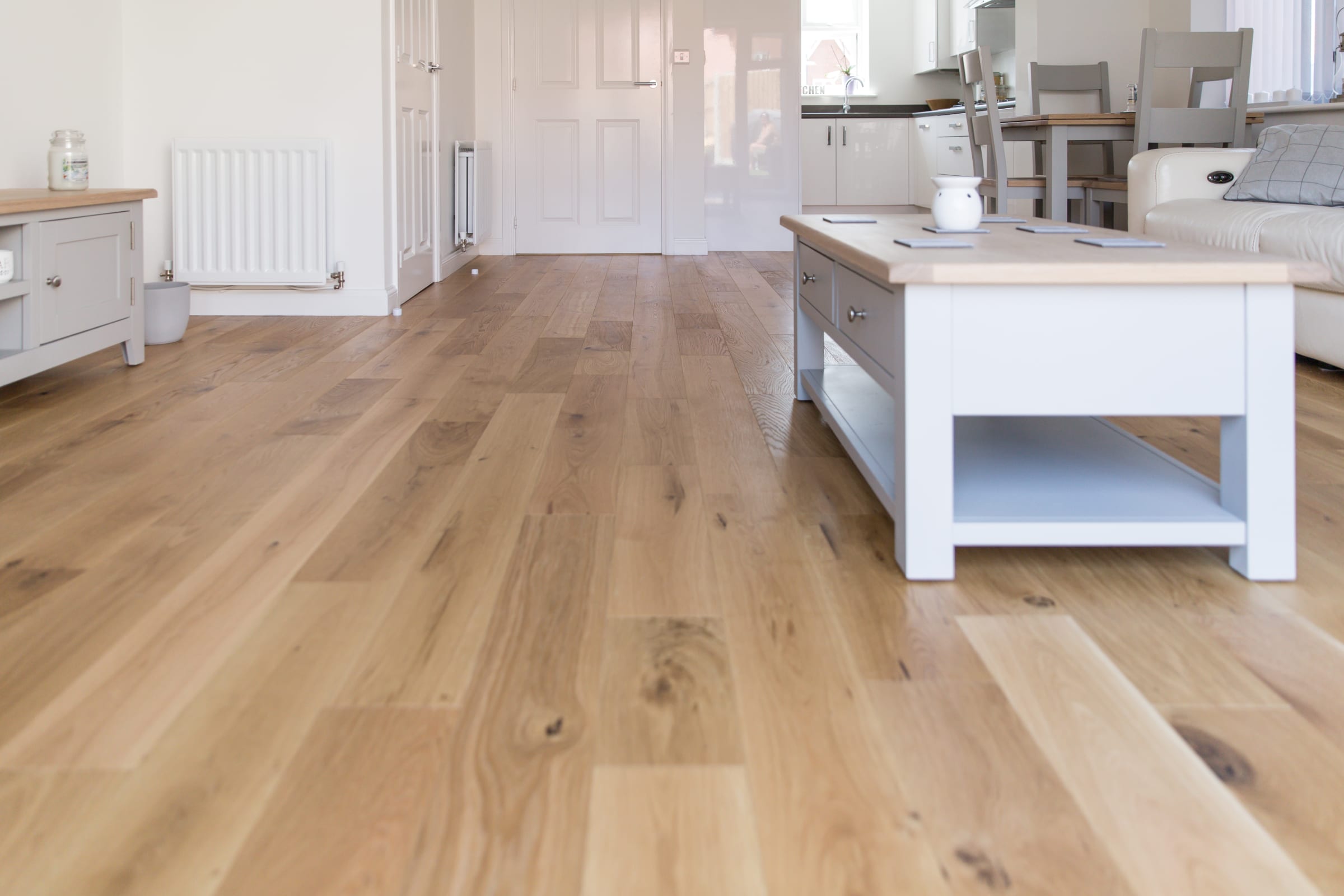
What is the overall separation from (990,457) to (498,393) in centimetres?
138

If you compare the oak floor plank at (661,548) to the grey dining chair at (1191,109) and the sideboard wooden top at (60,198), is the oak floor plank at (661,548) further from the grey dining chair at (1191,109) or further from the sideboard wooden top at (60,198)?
the grey dining chair at (1191,109)

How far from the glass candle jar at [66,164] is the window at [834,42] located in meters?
7.29

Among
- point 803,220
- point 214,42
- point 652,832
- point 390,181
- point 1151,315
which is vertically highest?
point 214,42

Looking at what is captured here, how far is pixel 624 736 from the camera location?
3.78ft

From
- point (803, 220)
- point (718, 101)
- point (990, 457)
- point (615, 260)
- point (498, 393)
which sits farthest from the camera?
point (718, 101)

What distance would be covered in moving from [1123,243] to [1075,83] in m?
4.77

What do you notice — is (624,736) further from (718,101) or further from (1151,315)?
(718,101)

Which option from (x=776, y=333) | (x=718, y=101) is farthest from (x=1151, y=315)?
(x=718, y=101)

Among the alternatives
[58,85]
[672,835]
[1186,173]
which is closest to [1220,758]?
[672,835]

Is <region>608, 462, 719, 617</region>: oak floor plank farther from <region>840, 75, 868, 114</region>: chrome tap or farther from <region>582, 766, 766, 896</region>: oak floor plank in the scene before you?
<region>840, 75, 868, 114</region>: chrome tap

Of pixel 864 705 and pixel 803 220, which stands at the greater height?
pixel 803 220

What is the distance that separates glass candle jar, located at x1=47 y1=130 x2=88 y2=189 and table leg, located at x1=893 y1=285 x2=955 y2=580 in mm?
2452

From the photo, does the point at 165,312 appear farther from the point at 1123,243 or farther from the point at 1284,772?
the point at 1284,772

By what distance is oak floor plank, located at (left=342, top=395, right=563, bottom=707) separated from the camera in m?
1.28
